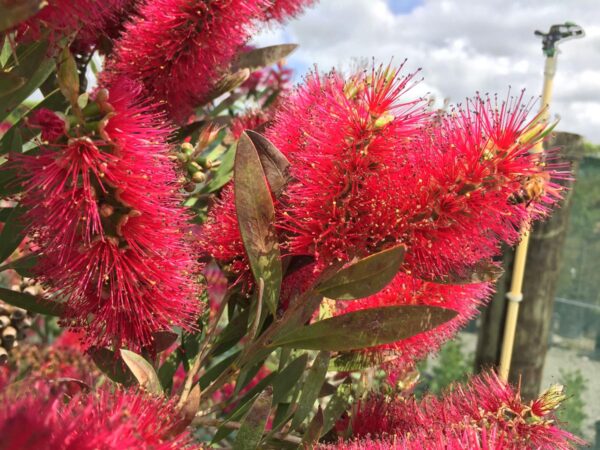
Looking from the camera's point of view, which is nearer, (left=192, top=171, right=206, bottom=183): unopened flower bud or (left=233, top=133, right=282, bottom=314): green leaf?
(left=233, top=133, right=282, bottom=314): green leaf

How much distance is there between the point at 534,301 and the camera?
2.39m

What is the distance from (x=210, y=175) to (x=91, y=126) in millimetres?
485

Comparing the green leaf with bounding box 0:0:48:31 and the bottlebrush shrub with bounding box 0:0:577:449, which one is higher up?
the green leaf with bounding box 0:0:48:31

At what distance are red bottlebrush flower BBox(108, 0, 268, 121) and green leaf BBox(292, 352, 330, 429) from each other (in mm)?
365

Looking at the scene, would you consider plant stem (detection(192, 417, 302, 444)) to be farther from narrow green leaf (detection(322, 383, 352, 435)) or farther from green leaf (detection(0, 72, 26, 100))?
green leaf (detection(0, 72, 26, 100))

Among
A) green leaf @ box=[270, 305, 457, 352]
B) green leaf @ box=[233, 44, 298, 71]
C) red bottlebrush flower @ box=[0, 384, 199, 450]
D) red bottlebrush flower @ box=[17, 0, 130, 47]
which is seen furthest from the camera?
green leaf @ box=[233, 44, 298, 71]

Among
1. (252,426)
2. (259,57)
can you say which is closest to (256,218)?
(252,426)

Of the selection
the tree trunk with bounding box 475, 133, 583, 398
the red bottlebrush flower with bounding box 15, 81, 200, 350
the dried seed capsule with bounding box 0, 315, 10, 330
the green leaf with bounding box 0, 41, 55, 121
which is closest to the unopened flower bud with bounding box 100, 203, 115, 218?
the red bottlebrush flower with bounding box 15, 81, 200, 350

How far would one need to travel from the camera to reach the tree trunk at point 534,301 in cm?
234

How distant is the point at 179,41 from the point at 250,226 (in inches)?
11.4

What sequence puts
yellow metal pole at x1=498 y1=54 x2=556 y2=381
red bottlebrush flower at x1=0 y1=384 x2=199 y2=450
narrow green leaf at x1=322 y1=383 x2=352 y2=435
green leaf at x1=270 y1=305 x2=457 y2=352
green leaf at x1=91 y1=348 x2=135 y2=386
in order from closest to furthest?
red bottlebrush flower at x1=0 y1=384 x2=199 y2=450, green leaf at x1=270 y1=305 x2=457 y2=352, green leaf at x1=91 y1=348 x2=135 y2=386, narrow green leaf at x1=322 y1=383 x2=352 y2=435, yellow metal pole at x1=498 y1=54 x2=556 y2=381

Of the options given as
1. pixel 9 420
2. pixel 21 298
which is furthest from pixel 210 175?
pixel 9 420

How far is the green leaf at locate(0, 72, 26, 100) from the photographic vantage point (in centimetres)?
56

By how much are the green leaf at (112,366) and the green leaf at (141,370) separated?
2.9 inches
